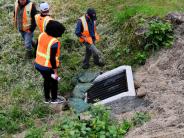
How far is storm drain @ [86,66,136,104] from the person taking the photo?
26.8 ft

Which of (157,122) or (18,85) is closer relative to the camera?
(157,122)

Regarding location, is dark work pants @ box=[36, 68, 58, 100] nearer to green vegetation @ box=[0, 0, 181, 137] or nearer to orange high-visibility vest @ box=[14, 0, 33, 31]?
green vegetation @ box=[0, 0, 181, 137]

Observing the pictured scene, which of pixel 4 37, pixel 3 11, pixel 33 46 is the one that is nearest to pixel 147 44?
pixel 33 46

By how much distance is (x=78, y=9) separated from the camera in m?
11.4

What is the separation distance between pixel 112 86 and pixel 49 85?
3.91ft

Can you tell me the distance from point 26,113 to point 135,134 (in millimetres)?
2811

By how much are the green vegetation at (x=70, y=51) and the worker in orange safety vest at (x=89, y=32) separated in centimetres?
34

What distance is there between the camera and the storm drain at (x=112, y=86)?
8.16 m

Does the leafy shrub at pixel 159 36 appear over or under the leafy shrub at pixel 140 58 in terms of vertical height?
over

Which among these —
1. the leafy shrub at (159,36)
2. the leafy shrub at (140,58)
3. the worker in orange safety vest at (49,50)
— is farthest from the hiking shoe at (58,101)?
the leafy shrub at (159,36)

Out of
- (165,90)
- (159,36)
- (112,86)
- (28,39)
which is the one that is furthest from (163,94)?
(28,39)

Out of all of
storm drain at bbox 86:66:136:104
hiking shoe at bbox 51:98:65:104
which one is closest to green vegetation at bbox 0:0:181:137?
hiking shoe at bbox 51:98:65:104

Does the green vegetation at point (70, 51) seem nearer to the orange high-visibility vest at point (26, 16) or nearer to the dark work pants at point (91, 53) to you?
the dark work pants at point (91, 53)

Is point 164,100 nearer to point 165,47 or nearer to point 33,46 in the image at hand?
point 165,47
